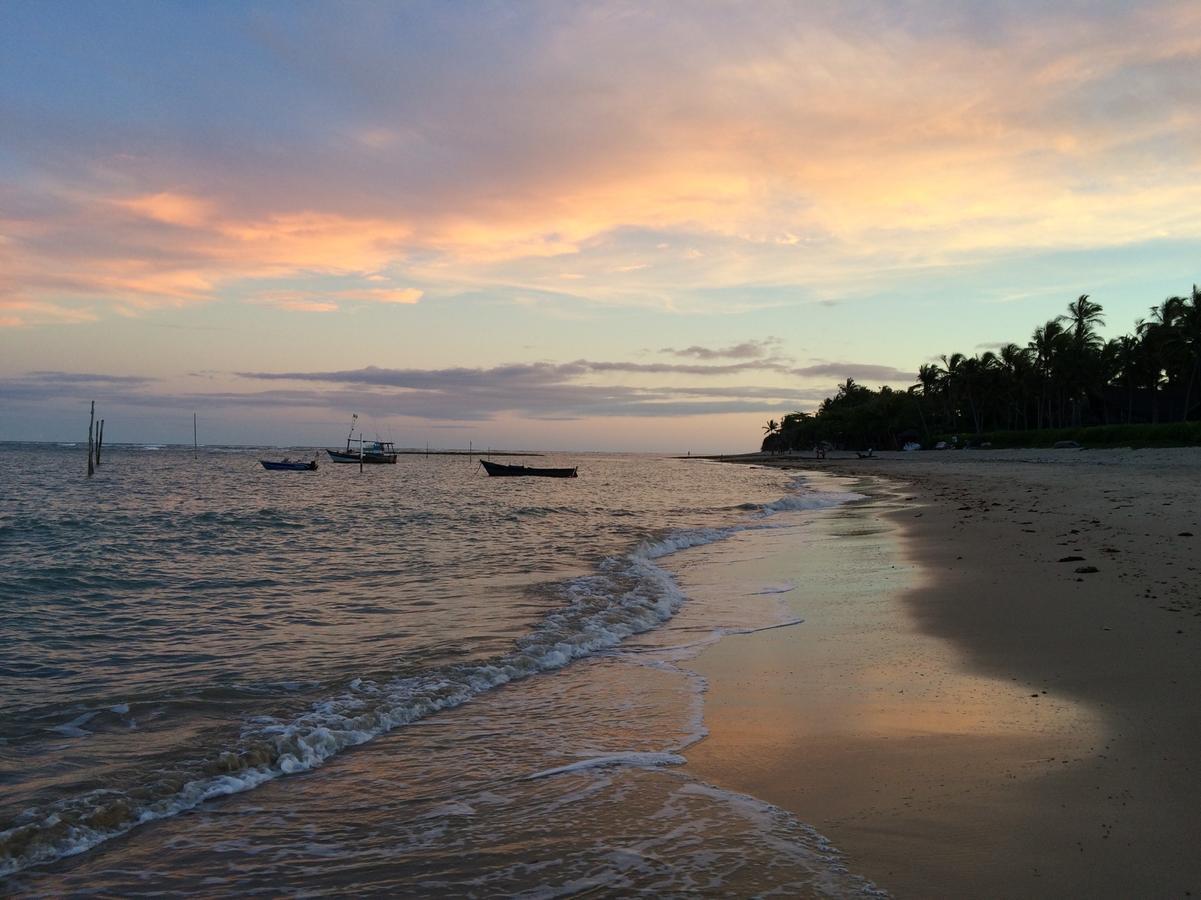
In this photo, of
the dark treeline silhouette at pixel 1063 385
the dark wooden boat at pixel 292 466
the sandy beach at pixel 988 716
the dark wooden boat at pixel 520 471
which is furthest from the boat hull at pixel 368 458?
the sandy beach at pixel 988 716

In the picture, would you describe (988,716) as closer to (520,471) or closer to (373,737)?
(373,737)

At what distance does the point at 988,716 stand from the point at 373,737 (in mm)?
5219

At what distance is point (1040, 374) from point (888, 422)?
39.8 meters

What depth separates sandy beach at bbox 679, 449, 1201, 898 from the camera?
4.29 meters

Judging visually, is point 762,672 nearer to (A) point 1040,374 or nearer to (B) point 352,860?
(B) point 352,860

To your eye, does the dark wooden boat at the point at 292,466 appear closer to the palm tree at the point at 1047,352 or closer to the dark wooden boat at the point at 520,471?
the dark wooden boat at the point at 520,471

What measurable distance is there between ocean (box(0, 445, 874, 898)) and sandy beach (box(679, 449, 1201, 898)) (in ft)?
1.57

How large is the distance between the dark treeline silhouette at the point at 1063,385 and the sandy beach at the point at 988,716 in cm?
6688

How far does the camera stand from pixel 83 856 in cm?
488

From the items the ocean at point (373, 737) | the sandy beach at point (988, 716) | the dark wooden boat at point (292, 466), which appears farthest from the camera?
the dark wooden boat at point (292, 466)

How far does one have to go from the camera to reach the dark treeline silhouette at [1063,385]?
2758 inches

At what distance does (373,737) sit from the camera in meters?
6.98

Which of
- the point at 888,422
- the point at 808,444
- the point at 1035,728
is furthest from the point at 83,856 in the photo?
the point at 808,444

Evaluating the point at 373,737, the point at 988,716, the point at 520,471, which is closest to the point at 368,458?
the point at 520,471
